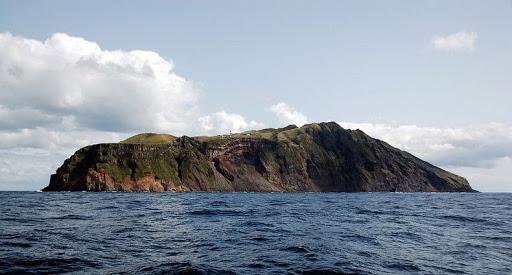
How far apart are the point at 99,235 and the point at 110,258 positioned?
8202 mm

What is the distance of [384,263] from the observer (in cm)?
2062

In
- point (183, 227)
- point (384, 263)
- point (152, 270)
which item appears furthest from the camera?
point (183, 227)

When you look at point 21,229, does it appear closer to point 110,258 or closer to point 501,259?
point 110,258

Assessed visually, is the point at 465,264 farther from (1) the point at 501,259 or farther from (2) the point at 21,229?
(2) the point at 21,229

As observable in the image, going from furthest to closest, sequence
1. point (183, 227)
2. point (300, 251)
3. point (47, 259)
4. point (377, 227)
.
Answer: point (377, 227)
point (183, 227)
point (300, 251)
point (47, 259)

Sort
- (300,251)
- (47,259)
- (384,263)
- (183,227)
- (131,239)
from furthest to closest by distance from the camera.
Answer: (183,227), (131,239), (300,251), (384,263), (47,259)

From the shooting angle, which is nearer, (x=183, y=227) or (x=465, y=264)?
(x=465, y=264)

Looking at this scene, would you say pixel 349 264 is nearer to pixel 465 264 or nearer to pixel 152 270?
pixel 465 264

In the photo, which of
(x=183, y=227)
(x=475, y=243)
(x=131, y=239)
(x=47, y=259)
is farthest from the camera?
(x=183, y=227)

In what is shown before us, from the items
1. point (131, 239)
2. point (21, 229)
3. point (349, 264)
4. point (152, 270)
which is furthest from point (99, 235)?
point (349, 264)

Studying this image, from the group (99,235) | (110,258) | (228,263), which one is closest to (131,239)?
(99,235)

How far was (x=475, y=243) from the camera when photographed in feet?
92.0

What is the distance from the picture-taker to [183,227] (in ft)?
109

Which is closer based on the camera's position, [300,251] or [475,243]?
[300,251]
